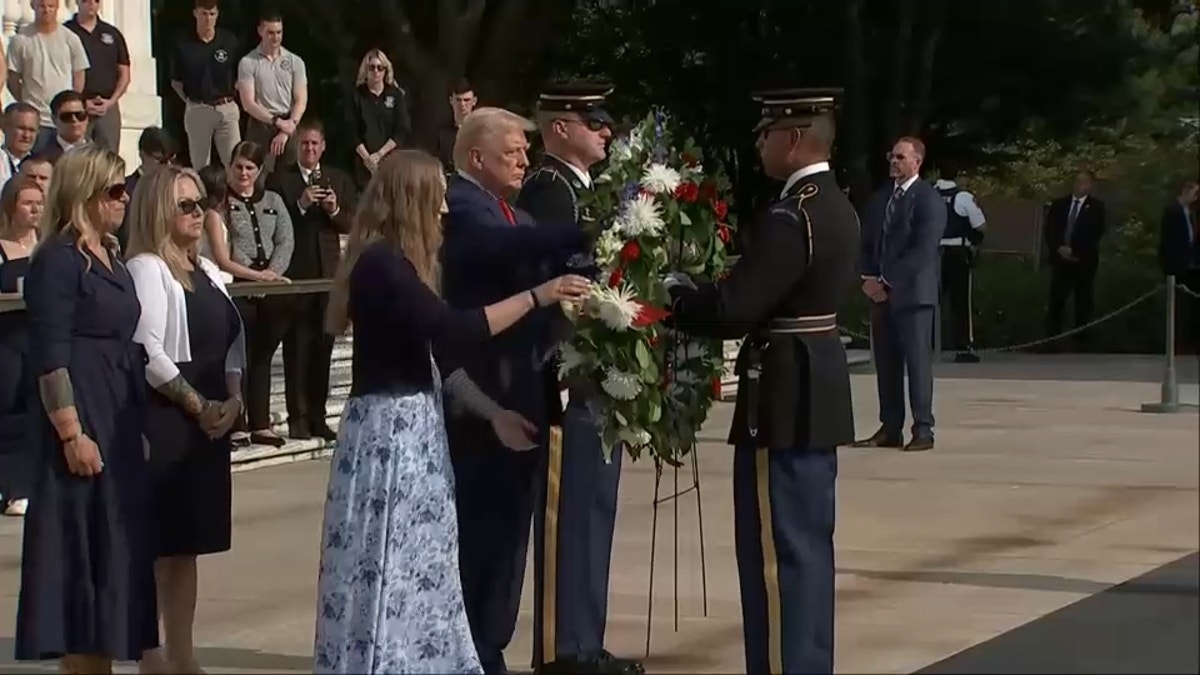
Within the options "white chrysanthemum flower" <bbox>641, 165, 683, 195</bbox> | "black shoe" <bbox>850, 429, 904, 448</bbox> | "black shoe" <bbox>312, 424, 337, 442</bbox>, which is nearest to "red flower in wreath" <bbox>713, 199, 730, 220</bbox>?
"white chrysanthemum flower" <bbox>641, 165, 683, 195</bbox>

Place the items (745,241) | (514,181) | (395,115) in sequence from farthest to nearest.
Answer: (395,115)
(514,181)
(745,241)

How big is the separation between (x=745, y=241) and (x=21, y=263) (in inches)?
212

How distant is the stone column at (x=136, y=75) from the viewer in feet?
54.7

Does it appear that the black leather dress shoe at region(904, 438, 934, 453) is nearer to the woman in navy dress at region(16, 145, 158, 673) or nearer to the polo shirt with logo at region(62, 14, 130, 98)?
the polo shirt with logo at region(62, 14, 130, 98)

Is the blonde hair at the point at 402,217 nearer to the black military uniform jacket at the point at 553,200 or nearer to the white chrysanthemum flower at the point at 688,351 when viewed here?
the black military uniform jacket at the point at 553,200

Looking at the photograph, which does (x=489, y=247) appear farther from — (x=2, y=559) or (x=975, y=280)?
(x=975, y=280)

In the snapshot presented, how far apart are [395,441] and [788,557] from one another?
122 cm

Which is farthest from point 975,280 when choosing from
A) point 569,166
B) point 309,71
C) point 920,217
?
point 569,166

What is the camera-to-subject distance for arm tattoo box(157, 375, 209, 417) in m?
7.47

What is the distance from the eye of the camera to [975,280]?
85.1ft

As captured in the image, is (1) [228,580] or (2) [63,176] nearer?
(2) [63,176]

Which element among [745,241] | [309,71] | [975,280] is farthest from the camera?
[309,71]

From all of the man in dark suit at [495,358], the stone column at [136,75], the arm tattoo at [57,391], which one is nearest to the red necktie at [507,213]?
the man in dark suit at [495,358]

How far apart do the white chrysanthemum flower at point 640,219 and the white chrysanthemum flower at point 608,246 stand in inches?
1.1
